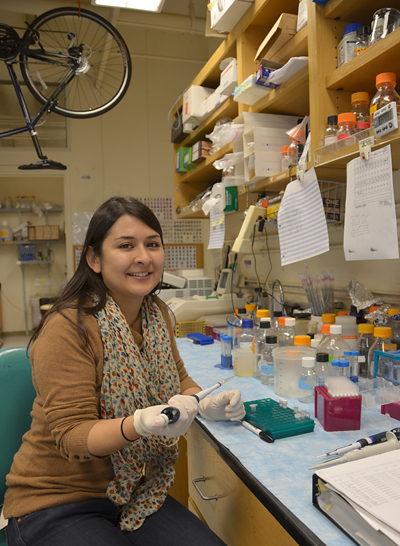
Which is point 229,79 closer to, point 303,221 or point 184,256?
point 303,221

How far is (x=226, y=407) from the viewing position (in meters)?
1.05

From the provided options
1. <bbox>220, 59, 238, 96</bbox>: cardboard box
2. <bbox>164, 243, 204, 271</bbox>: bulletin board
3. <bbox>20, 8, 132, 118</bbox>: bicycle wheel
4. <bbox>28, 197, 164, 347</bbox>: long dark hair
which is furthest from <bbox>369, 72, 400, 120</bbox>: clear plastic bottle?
<bbox>164, 243, 204, 271</bbox>: bulletin board

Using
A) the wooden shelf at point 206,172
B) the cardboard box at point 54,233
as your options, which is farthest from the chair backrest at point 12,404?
the cardboard box at point 54,233

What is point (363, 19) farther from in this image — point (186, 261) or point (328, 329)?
point (186, 261)

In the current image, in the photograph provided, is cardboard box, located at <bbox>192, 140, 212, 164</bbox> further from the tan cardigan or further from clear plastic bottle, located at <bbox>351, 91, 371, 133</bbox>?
the tan cardigan

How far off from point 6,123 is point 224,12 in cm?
438

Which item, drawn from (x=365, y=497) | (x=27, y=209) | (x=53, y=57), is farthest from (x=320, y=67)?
(x=27, y=209)

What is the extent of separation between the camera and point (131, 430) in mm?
868

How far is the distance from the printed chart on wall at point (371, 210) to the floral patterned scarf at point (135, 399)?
65 centimetres

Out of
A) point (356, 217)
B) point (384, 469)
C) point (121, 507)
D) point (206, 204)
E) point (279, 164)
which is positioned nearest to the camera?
point (384, 469)

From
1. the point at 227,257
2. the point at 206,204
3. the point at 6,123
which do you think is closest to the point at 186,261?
the point at 227,257

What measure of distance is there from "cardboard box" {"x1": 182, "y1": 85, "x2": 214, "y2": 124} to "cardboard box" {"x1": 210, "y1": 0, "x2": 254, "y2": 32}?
0.49m

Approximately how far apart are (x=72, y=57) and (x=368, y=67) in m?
2.27

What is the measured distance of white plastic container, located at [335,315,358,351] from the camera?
4.46 feet
